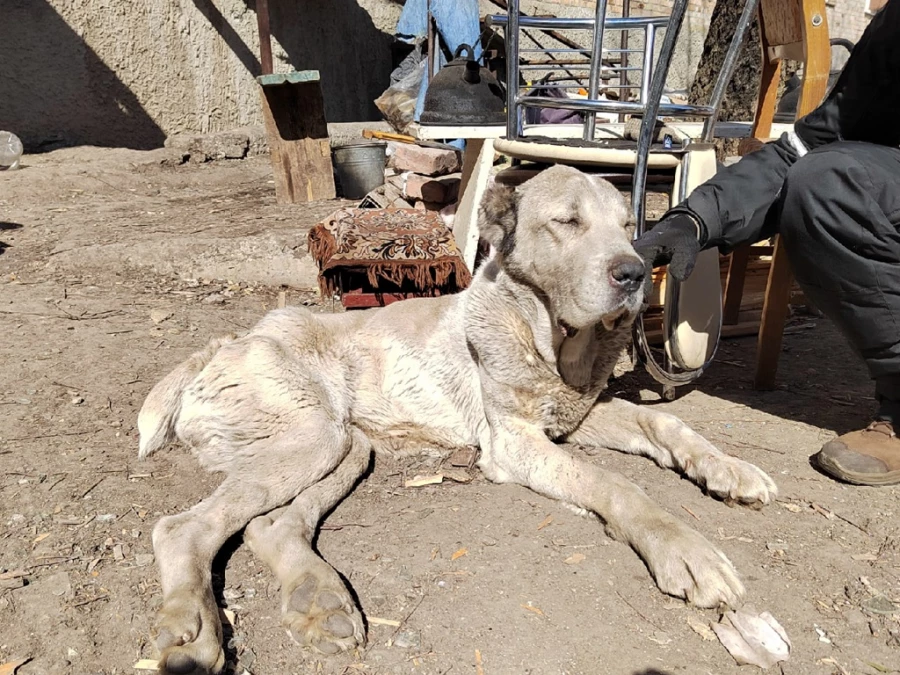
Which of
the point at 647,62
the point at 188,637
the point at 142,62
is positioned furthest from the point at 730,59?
the point at 142,62

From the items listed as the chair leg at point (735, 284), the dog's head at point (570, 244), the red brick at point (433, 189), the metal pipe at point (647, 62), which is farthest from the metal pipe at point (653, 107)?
the red brick at point (433, 189)

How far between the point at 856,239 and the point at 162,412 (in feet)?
9.80

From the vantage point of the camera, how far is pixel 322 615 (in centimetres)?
210

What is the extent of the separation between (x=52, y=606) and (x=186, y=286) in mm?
3663

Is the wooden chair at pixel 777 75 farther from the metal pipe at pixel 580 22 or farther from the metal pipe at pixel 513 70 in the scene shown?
the metal pipe at pixel 513 70

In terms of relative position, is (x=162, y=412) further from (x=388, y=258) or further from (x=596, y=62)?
(x=596, y=62)

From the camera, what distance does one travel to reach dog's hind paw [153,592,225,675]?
1.92 meters

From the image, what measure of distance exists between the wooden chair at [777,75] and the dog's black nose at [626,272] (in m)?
1.22

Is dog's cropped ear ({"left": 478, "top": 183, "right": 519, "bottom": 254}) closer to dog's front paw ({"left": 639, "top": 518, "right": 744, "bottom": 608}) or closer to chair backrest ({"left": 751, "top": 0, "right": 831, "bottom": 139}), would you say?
dog's front paw ({"left": 639, "top": 518, "right": 744, "bottom": 608})

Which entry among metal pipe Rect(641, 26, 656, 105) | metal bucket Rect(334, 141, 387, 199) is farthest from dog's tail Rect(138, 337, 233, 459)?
metal bucket Rect(334, 141, 387, 199)

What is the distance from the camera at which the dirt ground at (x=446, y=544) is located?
2.03 metres

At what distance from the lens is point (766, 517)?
2.65 metres

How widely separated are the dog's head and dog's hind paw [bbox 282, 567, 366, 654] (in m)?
1.35

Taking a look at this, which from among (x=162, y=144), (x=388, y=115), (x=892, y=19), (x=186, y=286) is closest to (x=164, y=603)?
(x=892, y=19)
